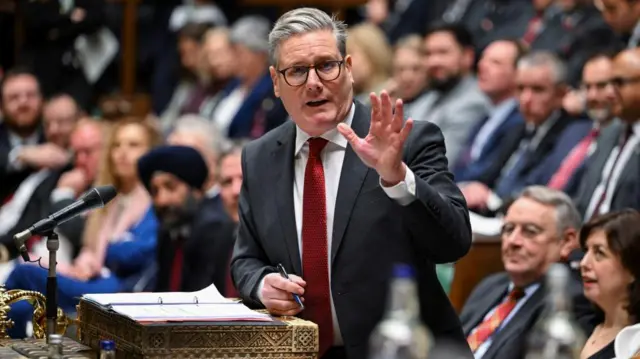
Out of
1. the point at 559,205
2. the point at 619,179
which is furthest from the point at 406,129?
the point at 619,179

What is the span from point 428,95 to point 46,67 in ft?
9.82

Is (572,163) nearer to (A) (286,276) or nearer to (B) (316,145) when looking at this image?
(B) (316,145)

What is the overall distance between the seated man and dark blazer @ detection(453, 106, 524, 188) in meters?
1.69

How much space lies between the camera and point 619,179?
6.05m

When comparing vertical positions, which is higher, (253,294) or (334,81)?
(334,81)

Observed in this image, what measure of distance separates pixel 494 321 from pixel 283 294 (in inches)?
74.2

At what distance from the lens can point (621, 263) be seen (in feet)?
14.8

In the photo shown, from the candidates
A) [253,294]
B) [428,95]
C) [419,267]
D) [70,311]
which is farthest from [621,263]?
[428,95]

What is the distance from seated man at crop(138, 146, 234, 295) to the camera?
6.27 m

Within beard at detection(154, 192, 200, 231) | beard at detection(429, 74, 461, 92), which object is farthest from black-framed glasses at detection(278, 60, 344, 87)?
beard at detection(429, 74, 461, 92)

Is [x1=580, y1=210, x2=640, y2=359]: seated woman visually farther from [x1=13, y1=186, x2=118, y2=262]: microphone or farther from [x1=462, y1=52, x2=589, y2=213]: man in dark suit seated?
[x1=462, y1=52, x2=589, y2=213]: man in dark suit seated

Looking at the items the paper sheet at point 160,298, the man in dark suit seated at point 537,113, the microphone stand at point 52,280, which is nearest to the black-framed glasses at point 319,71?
the paper sheet at point 160,298

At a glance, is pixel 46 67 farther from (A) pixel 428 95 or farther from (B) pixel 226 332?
(B) pixel 226 332

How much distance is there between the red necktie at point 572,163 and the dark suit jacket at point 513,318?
1613mm
